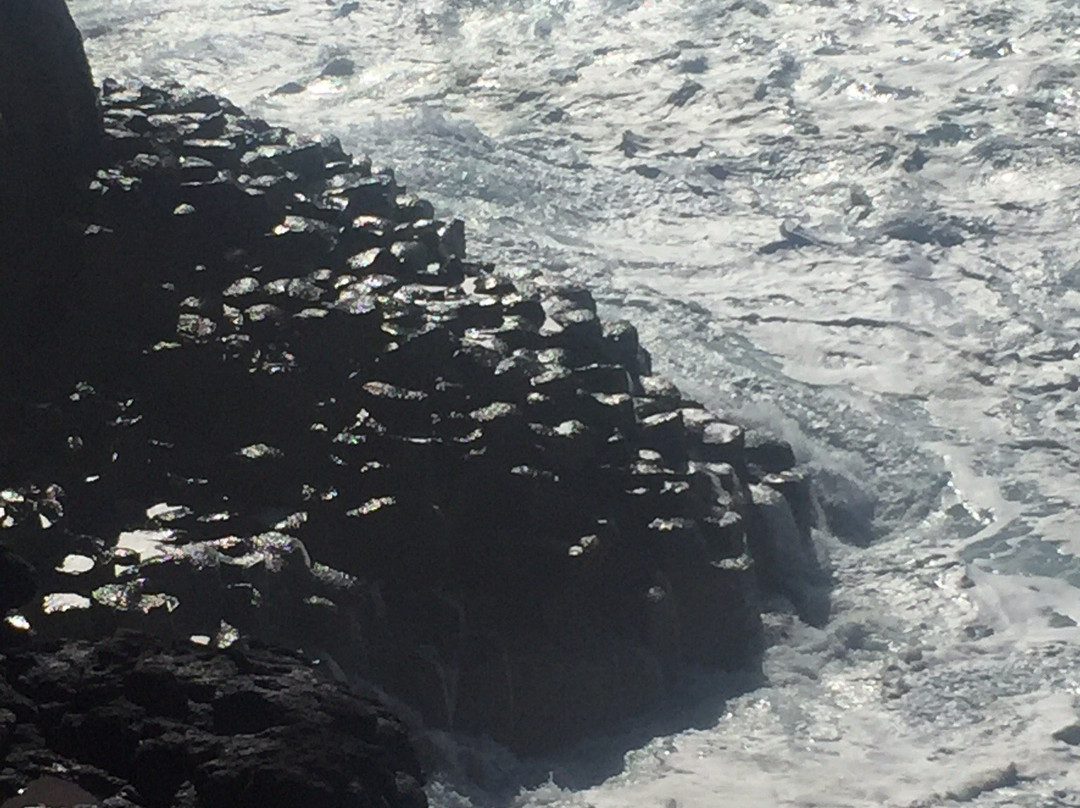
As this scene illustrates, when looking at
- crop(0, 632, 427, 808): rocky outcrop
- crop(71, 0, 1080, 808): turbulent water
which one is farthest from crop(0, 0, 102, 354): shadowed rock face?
crop(71, 0, 1080, 808): turbulent water

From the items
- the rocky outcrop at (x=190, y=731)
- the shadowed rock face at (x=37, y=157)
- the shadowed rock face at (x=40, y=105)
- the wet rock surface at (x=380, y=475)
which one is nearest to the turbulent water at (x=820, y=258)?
the wet rock surface at (x=380, y=475)

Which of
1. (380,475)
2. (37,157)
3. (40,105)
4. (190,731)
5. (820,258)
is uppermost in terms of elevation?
(40,105)

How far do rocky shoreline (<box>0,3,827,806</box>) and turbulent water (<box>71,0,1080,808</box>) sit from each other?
1.55ft

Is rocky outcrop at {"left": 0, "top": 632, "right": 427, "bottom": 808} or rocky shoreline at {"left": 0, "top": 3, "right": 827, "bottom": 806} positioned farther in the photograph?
rocky shoreline at {"left": 0, "top": 3, "right": 827, "bottom": 806}

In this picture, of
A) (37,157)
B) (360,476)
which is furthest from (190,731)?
(37,157)

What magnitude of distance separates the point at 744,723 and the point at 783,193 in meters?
7.15

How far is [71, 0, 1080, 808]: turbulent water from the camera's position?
7.96 metres

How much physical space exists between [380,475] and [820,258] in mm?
5911

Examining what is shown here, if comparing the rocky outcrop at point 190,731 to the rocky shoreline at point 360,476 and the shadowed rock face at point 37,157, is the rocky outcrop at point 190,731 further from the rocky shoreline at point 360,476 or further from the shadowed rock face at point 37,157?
the shadowed rock face at point 37,157

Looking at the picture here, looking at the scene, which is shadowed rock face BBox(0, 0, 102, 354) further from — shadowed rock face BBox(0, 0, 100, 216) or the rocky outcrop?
the rocky outcrop

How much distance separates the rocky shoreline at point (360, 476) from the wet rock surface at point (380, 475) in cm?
1

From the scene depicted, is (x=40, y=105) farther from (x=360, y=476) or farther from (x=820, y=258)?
(x=820, y=258)

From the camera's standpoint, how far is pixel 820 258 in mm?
13422

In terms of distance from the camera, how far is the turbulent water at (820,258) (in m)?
7.96
